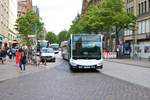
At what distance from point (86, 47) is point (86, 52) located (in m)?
0.41

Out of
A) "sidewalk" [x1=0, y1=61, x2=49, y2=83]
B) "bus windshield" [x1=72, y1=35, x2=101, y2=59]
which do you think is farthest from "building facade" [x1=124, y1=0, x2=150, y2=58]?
"bus windshield" [x1=72, y1=35, x2=101, y2=59]

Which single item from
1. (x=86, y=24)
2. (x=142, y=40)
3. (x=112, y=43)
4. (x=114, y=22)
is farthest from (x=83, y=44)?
(x=112, y=43)

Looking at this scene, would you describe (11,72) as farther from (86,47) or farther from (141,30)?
(141,30)

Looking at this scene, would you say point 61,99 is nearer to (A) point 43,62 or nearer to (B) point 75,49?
(B) point 75,49

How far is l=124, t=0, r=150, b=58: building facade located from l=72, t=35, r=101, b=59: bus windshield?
112ft

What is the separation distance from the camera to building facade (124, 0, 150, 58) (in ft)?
227

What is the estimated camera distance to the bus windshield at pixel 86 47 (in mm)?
31612

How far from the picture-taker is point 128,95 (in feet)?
51.2

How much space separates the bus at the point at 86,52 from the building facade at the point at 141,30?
34291 mm

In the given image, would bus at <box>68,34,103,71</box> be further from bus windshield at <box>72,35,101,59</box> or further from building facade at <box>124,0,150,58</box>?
building facade at <box>124,0,150,58</box>

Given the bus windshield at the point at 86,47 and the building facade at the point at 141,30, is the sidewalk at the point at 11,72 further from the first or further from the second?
the building facade at the point at 141,30

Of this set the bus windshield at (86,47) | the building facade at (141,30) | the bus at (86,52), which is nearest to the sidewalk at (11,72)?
the bus at (86,52)

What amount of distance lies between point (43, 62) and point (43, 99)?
32921mm

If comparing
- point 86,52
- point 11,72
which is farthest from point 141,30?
point 11,72
